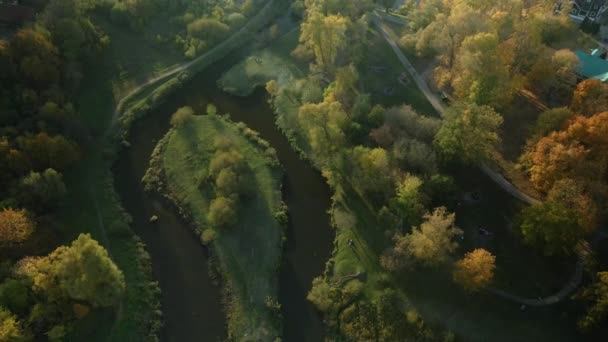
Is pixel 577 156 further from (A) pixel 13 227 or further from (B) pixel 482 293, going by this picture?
(A) pixel 13 227

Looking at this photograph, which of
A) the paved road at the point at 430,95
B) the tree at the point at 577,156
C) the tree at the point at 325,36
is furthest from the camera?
the tree at the point at 325,36

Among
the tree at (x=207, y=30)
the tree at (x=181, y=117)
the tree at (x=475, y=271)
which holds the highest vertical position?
the tree at (x=207, y=30)

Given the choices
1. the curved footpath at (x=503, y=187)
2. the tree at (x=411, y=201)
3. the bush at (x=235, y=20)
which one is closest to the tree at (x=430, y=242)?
the tree at (x=411, y=201)

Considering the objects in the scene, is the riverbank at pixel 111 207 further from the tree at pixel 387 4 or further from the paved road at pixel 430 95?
the tree at pixel 387 4

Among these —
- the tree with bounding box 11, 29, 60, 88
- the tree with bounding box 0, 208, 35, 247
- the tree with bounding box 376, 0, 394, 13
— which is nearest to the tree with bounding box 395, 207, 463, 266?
the tree with bounding box 0, 208, 35, 247

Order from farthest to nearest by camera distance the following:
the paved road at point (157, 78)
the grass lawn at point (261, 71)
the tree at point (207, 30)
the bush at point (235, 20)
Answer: the bush at point (235, 20)
the tree at point (207, 30)
the grass lawn at point (261, 71)
the paved road at point (157, 78)

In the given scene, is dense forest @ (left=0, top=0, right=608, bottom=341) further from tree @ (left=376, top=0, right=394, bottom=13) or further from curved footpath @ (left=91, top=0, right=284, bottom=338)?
tree @ (left=376, top=0, right=394, bottom=13)
